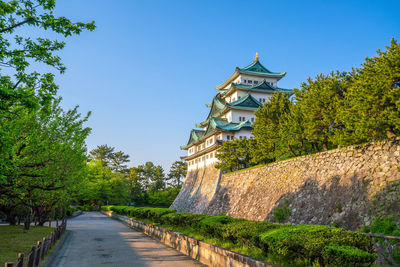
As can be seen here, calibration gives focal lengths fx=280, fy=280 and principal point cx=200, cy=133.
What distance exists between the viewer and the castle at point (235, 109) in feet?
128

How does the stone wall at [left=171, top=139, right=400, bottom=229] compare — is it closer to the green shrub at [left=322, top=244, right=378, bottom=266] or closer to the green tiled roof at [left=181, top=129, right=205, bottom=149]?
the green shrub at [left=322, top=244, right=378, bottom=266]

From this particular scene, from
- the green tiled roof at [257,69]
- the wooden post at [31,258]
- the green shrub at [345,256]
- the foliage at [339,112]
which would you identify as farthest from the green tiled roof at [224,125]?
the green shrub at [345,256]

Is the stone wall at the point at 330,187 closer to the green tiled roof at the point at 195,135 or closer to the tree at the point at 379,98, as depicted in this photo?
the tree at the point at 379,98

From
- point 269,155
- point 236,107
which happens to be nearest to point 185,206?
point 236,107

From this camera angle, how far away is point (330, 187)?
1520 cm

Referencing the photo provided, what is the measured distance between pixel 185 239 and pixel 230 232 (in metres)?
2.97

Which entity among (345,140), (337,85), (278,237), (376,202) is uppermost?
(337,85)

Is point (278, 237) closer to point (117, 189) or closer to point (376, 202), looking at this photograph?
point (376, 202)

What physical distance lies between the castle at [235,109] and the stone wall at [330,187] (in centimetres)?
1279

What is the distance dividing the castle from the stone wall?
12.8 meters

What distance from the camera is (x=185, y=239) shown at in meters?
11.4

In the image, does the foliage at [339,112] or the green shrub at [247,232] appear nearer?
the green shrub at [247,232]

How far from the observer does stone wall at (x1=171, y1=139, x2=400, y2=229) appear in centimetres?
1190

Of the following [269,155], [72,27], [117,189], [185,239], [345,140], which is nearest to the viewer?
[72,27]
